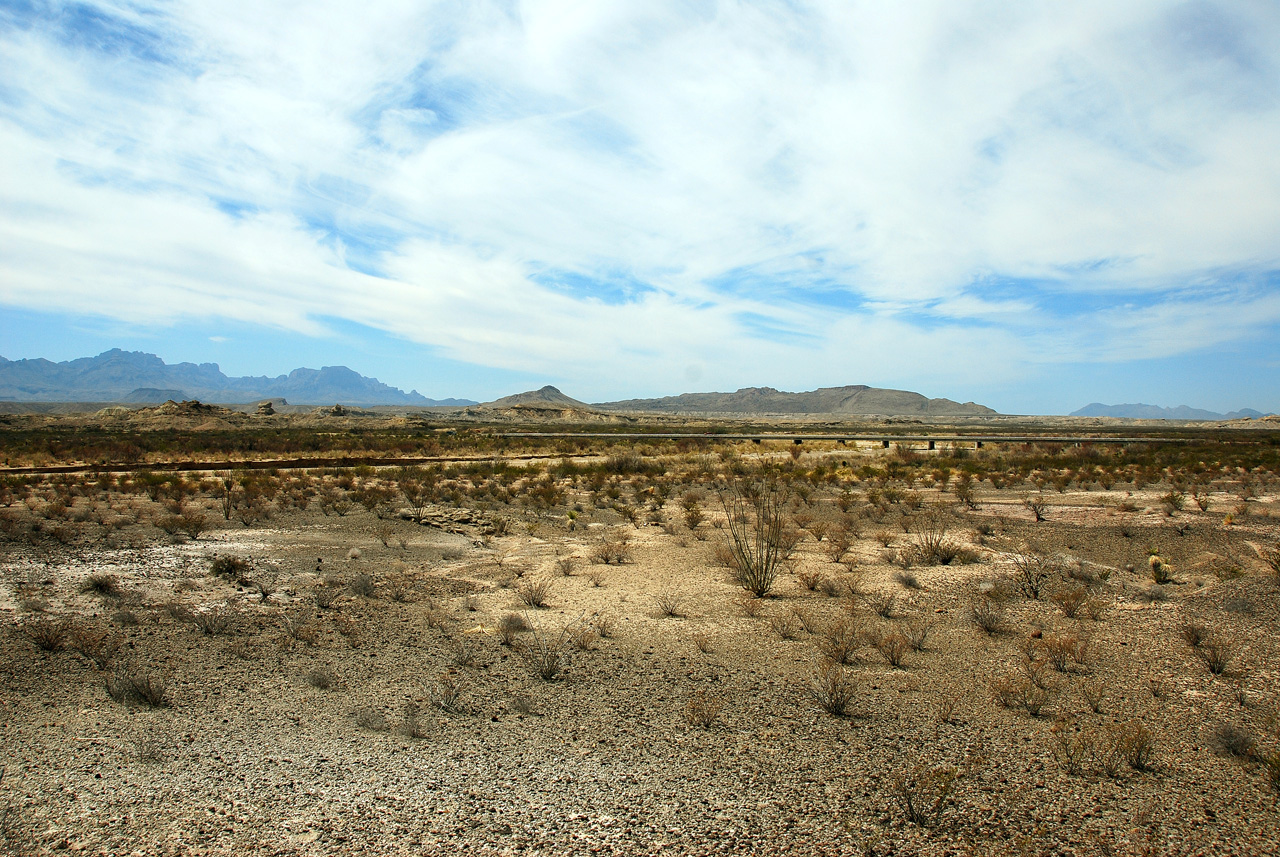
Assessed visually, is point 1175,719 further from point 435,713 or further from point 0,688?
point 0,688

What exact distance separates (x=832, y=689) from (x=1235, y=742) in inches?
121

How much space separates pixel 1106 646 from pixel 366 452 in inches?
1712

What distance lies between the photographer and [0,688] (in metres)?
6.43

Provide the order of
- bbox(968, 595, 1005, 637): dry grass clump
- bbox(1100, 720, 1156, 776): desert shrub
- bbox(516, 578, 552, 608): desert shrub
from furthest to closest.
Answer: bbox(516, 578, 552, 608): desert shrub < bbox(968, 595, 1005, 637): dry grass clump < bbox(1100, 720, 1156, 776): desert shrub

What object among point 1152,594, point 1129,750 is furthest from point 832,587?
point 1129,750

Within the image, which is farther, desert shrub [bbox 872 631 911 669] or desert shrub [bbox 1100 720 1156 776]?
desert shrub [bbox 872 631 911 669]

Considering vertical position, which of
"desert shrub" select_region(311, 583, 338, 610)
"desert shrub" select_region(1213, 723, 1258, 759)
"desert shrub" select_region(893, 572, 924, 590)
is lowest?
"desert shrub" select_region(311, 583, 338, 610)

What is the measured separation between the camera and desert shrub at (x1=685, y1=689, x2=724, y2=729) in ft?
19.5

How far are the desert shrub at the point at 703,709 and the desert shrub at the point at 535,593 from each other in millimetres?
3986

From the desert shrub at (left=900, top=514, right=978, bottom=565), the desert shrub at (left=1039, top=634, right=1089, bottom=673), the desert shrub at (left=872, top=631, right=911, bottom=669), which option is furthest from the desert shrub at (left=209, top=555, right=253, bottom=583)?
the desert shrub at (left=900, top=514, right=978, bottom=565)

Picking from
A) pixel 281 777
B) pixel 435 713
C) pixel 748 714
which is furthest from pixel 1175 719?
pixel 281 777

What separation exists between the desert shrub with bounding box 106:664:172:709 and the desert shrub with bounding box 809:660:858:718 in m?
Answer: 6.21

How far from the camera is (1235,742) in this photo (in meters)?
5.21

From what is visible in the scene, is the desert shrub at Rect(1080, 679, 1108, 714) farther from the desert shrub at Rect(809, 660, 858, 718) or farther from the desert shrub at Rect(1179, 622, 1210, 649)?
the desert shrub at Rect(809, 660, 858, 718)
